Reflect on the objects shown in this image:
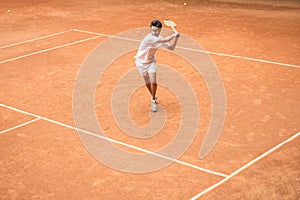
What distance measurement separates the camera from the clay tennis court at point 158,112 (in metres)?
5.55

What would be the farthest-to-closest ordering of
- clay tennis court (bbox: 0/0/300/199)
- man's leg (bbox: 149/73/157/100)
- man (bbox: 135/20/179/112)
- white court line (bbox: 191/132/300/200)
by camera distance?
man's leg (bbox: 149/73/157/100), man (bbox: 135/20/179/112), clay tennis court (bbox: 0/0/300/199), white court line (bbox: 191/132/300/200)

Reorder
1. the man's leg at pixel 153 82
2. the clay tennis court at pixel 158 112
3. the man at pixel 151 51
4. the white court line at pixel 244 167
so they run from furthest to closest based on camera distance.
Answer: the man's leg at pixel 153 82
the man at pixel 151 51
the clay tennis court at pixel 158 112
the white court line at pixel 244 167

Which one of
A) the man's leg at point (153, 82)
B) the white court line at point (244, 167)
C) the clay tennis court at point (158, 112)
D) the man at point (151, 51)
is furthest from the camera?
the man's leg at point (153, 82)

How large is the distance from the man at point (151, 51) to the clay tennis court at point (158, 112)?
49 cm

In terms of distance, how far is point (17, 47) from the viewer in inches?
449

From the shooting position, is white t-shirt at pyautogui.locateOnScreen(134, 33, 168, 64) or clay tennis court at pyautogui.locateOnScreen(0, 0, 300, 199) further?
white t-shirt at pyautogui.locateOnScreen(134, 33, 168, 64)

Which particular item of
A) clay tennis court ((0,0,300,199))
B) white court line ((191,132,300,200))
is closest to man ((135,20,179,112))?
clay tennis court ((0,0,300,199))

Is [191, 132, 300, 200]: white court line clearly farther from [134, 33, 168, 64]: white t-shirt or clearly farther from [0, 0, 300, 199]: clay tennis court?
[134, 33, 168, 64]: white t-shirt

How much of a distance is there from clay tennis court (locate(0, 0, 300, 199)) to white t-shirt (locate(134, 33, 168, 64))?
2.63 ft

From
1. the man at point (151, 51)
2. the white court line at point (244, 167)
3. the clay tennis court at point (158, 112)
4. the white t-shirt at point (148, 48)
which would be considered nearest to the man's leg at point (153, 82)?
the man at point (151, 51)

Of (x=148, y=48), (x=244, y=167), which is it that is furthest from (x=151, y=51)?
(x=244, y=167)

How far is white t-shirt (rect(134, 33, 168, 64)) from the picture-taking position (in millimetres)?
7105

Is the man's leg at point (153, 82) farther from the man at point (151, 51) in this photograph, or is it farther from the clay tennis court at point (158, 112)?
the clay tennis court at point (158, 112)

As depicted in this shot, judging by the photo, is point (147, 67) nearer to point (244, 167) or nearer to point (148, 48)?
point (148, 48)
